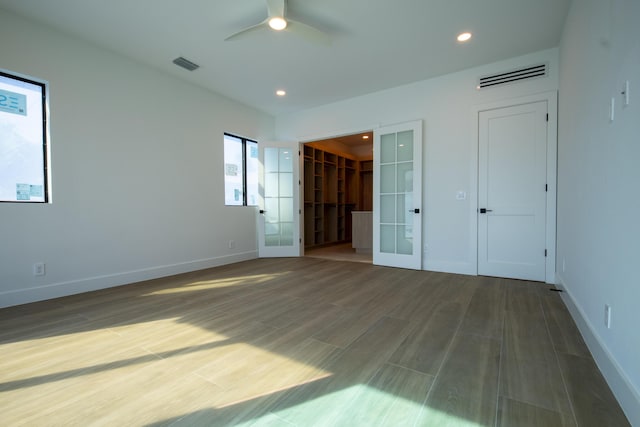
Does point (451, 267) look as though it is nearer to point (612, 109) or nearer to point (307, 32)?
point (612, 109)

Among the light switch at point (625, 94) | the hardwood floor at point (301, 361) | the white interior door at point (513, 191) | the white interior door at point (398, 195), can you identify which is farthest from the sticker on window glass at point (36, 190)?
the white interior door at point (513, 191)

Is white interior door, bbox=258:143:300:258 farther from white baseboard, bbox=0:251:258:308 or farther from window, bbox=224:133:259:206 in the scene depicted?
white baseboard, bbox=0:251:258:308

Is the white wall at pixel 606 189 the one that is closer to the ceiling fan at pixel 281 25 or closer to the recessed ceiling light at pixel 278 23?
the ceiling fan at pixel 281 25

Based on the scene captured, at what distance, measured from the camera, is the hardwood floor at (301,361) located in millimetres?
1282

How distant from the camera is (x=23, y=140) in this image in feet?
9.55

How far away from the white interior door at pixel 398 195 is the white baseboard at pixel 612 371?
2326mm

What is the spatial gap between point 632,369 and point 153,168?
492 centimetres

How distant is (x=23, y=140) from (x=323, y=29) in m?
3.50

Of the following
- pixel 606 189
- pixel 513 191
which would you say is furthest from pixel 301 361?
pixel 513 191

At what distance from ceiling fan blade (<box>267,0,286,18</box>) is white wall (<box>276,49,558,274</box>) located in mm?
2645

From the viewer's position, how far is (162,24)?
300cm

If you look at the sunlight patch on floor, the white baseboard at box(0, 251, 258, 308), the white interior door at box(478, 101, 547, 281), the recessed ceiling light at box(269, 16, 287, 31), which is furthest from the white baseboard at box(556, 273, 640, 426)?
the white baseboard at box(0, 251, 258, 308)

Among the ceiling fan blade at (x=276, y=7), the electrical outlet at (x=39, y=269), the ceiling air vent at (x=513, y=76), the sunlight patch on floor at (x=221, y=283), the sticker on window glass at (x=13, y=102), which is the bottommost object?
the sunlight patch on floor at (x=221, y=283)

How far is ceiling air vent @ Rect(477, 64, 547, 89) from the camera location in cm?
356
